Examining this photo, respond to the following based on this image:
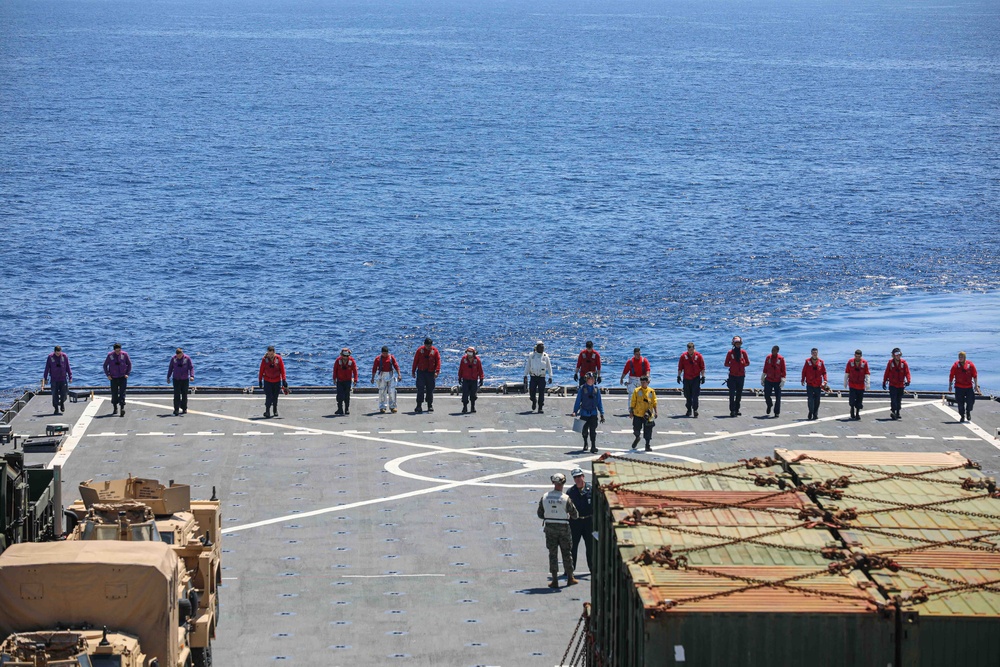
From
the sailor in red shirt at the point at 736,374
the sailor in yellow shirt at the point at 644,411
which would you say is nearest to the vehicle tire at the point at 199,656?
the sailor in yellow shirt at the point at 644,411

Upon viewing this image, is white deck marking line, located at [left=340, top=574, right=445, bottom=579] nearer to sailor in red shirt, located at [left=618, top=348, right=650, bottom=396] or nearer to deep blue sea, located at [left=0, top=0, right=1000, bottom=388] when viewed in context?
sailor in red shirt, located at [left=618, top=348, right=650, bottom=396]

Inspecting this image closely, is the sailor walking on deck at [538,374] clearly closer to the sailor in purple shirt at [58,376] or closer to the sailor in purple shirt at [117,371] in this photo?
the sailor in purple shirt at [117,371]

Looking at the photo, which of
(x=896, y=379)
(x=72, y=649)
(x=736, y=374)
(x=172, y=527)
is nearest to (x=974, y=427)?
(x=896, y=379)

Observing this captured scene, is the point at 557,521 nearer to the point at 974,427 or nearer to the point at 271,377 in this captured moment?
the point at 271,377

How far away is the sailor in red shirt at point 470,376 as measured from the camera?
3538 cm

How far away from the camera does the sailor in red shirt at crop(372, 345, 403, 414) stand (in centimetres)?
3559

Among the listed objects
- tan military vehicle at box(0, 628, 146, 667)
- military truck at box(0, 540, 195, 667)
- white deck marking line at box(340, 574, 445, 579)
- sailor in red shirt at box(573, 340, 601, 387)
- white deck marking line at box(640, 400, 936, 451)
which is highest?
sailor in red shirt at box(573, 340, 601, 387)

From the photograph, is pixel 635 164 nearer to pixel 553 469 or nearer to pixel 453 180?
pixel 453 180

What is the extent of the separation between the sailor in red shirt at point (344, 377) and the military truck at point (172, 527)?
13124 millimetres

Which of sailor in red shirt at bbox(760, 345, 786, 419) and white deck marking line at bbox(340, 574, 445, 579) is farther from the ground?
sailor in red shirt at bbox(760, 345, 786, 419)

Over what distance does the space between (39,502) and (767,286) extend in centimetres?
5517

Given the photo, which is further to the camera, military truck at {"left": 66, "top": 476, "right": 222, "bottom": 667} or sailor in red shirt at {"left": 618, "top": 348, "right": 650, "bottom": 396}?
sailor in red shirt at {"left": 618, "top": 348, "right": 650, "bottom": 396}

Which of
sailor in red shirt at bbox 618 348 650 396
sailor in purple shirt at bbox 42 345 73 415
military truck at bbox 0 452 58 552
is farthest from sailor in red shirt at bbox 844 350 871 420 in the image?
military truck at bbox 0 452 58 552

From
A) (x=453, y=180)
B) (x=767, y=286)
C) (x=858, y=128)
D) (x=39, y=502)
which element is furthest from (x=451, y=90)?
(x=39, y=502)
